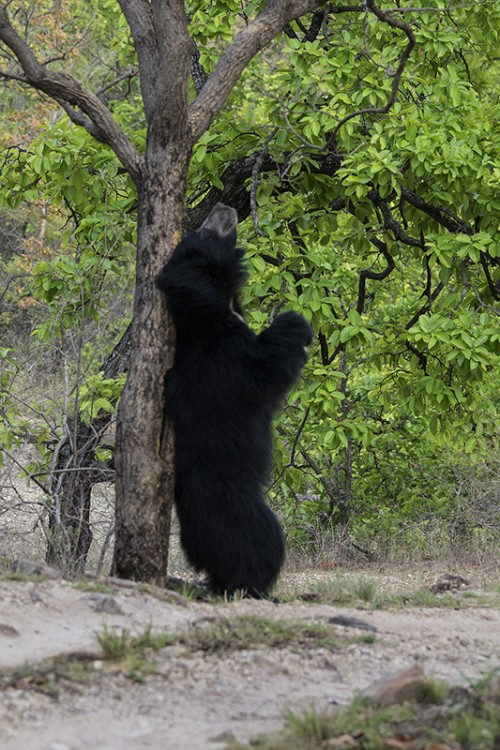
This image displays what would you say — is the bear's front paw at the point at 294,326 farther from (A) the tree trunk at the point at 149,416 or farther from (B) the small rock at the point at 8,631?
(B) the small rock at the point at 8,631

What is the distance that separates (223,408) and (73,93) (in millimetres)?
1843

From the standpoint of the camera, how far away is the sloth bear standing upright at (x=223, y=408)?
546 cm

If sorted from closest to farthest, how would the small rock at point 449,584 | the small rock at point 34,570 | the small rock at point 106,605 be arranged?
1. the small rock at point 106,605
2. the small rock at point 34,570
3. the small rock at point 449,584

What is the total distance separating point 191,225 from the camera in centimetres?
751

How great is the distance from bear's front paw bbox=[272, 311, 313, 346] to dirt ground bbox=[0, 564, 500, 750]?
4.69 feet

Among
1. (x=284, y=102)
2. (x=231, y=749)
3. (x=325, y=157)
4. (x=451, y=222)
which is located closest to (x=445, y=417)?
(x=451, y=222)

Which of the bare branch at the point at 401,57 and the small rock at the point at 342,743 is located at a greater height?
the bare branch at the point at 401,57

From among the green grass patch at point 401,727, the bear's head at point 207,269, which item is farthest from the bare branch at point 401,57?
the green grass patch at point 401,727

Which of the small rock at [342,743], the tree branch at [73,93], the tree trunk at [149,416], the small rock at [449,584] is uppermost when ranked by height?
the tree branch at [73,93]

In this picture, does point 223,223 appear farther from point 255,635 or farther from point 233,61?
point 255,635

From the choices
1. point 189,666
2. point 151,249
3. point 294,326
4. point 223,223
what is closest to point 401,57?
point 223,223

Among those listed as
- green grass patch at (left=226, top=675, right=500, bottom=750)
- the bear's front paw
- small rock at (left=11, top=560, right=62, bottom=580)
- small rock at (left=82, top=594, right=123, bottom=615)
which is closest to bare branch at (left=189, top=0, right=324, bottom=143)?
the bear's front paw

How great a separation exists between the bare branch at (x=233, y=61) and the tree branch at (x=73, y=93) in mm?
375

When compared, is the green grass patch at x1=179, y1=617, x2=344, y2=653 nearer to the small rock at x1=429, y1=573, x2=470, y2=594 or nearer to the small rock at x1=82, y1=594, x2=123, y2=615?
the small rock at x1=82, y1=594, x2=123, y2=615
